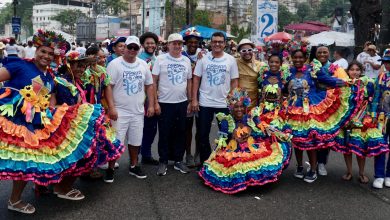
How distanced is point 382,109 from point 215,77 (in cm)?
220

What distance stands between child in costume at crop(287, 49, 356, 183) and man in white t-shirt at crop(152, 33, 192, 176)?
4.78ft

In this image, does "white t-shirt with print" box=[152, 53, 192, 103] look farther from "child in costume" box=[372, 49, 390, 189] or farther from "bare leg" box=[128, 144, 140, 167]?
"child in costume" box=[372, 49, 390, 189]

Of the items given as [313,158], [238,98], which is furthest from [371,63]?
[238,98]

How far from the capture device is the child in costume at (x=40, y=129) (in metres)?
4.00

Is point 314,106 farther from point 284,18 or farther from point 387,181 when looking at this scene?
point 284,18

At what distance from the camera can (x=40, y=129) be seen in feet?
13.9

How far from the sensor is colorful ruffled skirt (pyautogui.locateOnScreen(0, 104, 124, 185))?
3.96 m

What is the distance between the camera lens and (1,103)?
166 inches

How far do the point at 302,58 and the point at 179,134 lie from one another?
6.61ft

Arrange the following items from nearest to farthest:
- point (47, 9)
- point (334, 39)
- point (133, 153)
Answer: point (133, 153) < point (334, 39) < point (47, 9)

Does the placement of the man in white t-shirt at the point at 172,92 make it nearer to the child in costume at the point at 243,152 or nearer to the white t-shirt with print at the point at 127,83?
the white t-shirt with print at the point at 127,83

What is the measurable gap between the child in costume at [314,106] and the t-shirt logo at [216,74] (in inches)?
35.7

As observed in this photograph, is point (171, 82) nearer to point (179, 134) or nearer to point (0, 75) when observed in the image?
point (179, 134)

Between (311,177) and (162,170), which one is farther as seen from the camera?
(162,170)
